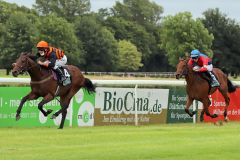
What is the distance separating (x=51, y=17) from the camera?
7238cm

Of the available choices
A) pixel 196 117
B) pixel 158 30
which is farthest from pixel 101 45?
pixel 196 117

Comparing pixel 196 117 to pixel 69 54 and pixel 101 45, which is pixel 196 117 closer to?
pixel 69 54

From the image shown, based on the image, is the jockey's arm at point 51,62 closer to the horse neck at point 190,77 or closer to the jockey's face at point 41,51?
the jockey's face at point 41,51

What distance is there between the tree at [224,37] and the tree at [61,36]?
16339 mm

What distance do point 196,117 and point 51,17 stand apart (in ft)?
187

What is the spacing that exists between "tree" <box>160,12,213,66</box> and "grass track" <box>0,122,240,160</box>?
5952cm

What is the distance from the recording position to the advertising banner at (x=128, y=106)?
14789mm

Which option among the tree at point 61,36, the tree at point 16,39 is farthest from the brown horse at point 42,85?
the tree at point 61,36

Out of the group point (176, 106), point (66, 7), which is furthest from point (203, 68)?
point (66, 7)

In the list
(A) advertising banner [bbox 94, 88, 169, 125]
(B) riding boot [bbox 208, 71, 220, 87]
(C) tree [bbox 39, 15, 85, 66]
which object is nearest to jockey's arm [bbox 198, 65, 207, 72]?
(B) riding boot [bbox 208, 71, 220, 87]

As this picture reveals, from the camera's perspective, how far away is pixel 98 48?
77.1 m

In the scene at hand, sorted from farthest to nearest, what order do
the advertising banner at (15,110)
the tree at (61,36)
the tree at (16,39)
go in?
the tree at (61,36), the tree at (16,39), the advertising banner at (15,110)

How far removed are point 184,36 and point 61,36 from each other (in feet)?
46.6

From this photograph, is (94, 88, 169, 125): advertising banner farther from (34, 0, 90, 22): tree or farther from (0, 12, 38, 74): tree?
(34, 0, 90, 22): tree
